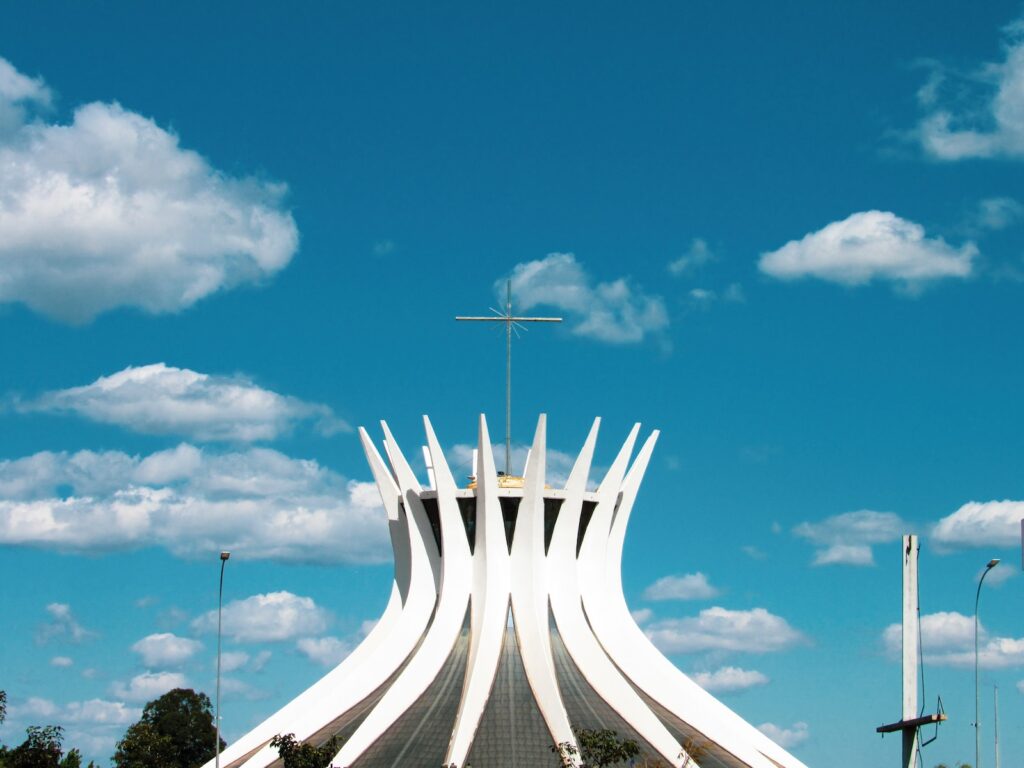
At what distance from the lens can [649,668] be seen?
207 feet

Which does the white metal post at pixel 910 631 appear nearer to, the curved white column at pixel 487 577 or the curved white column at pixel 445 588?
the curved white column at pixel 487 577

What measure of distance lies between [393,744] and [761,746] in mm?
14750

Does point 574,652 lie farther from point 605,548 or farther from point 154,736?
point 154,736

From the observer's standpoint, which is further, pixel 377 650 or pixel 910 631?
pixel 377 650

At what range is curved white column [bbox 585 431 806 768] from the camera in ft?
199

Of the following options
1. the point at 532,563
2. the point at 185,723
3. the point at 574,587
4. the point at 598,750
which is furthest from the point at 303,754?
the point at 185,723

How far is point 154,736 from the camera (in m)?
79.7

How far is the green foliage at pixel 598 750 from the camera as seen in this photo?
5091 cm

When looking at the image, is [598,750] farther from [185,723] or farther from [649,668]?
[185,723]

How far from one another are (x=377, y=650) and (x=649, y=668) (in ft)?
35.1

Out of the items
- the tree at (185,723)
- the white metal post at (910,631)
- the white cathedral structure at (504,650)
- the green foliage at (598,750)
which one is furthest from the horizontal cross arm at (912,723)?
the tree at (185,723)

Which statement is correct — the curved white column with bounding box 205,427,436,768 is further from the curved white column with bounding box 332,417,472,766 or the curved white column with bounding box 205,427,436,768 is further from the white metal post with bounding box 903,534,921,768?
the white metal post with bounding box 903,534,921,768

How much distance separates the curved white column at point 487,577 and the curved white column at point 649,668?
4.05 metres

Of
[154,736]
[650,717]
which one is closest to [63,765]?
[154,736]
